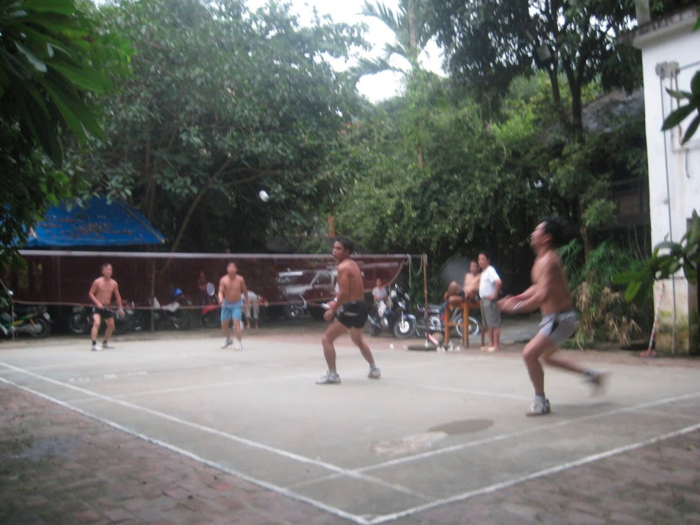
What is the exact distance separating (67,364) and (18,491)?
7.56 m

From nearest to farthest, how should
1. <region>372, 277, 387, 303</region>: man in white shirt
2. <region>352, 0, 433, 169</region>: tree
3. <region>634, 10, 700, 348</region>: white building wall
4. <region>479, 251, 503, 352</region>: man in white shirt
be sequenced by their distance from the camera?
<region>634, 10, 700, 348</region>: white building wall < <region>479, 251, 503, 352</region>: man in white shirt < <region>372, 277, 387, 303</region>: man in white shirt < <region>352, 0, 433, 169</region>: tree

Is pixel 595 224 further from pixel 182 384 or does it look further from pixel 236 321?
pixel 182 384

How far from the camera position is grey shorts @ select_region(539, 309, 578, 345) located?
6559mm

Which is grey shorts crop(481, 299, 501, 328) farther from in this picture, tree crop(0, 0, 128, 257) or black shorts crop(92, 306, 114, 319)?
tree crop(0, 0, 128, 257)

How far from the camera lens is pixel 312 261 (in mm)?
16594

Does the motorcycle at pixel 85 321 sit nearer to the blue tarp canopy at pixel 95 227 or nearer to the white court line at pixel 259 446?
the blue tarp canopy at pixel 95 227

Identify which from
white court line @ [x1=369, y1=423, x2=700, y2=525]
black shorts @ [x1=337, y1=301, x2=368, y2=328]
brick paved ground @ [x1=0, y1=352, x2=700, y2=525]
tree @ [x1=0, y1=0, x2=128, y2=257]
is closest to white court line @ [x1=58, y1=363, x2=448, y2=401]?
black shorts @ [x1=337, y1=301, x2=368, y2=328]

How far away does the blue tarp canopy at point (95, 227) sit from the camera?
17.7 metres

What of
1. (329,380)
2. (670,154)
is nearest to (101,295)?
(329,380)

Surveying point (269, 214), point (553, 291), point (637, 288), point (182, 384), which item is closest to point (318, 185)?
point (269, 214)

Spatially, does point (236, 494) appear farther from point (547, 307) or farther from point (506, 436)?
point (547, 307)

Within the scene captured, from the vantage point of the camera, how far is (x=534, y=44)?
1603 centimetres

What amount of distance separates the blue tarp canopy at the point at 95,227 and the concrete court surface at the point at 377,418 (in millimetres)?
6299

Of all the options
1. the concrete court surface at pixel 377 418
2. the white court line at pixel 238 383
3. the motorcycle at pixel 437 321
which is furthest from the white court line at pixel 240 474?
the motorcycle at pixel 437 321
